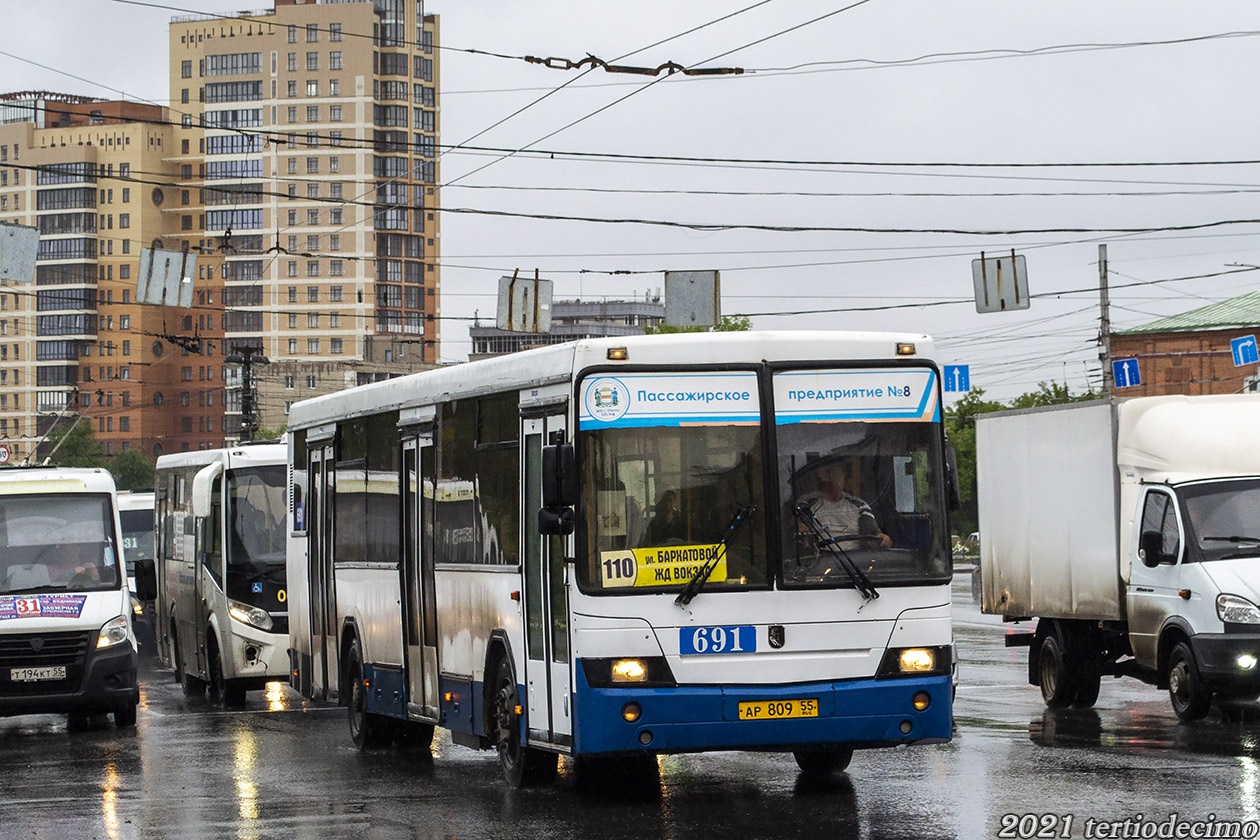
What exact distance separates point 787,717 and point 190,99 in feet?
500

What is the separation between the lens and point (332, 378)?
5940 inches

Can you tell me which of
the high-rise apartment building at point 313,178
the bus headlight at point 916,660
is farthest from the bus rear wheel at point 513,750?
the high-rise apartment building at point 313,178

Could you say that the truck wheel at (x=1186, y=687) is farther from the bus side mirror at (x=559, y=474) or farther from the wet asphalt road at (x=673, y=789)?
the bus side mirror at (x=559, y=474)

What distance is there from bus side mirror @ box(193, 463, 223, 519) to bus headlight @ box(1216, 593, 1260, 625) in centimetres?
1215

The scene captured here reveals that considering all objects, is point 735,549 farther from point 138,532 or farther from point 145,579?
point 138,532

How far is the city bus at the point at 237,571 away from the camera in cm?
2338

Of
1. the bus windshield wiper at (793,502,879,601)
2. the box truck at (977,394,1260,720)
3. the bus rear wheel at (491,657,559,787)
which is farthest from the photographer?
the box truck at (977,394,1260,720)

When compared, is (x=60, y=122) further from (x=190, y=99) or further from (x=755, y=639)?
(x=755, y=639)

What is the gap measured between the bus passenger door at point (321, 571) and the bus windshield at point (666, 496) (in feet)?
21.1

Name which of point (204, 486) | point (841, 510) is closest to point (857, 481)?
point (841, 510)

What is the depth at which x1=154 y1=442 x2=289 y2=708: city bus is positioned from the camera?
76.7 ft

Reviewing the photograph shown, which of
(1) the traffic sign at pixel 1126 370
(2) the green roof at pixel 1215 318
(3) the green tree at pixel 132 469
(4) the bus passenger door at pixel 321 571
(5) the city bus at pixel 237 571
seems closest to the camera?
(4) the bus passenger door at pixel 321 571

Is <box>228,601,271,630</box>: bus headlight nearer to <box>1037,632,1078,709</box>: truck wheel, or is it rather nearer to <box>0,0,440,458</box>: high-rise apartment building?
<box>1037,632,1078,709</box>: truck wheel

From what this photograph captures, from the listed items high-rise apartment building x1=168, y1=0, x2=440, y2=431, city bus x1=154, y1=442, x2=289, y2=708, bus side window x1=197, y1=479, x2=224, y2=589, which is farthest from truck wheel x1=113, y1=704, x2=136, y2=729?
high-rise apartment building x1=168, y1=0, x2=440, y2=431
